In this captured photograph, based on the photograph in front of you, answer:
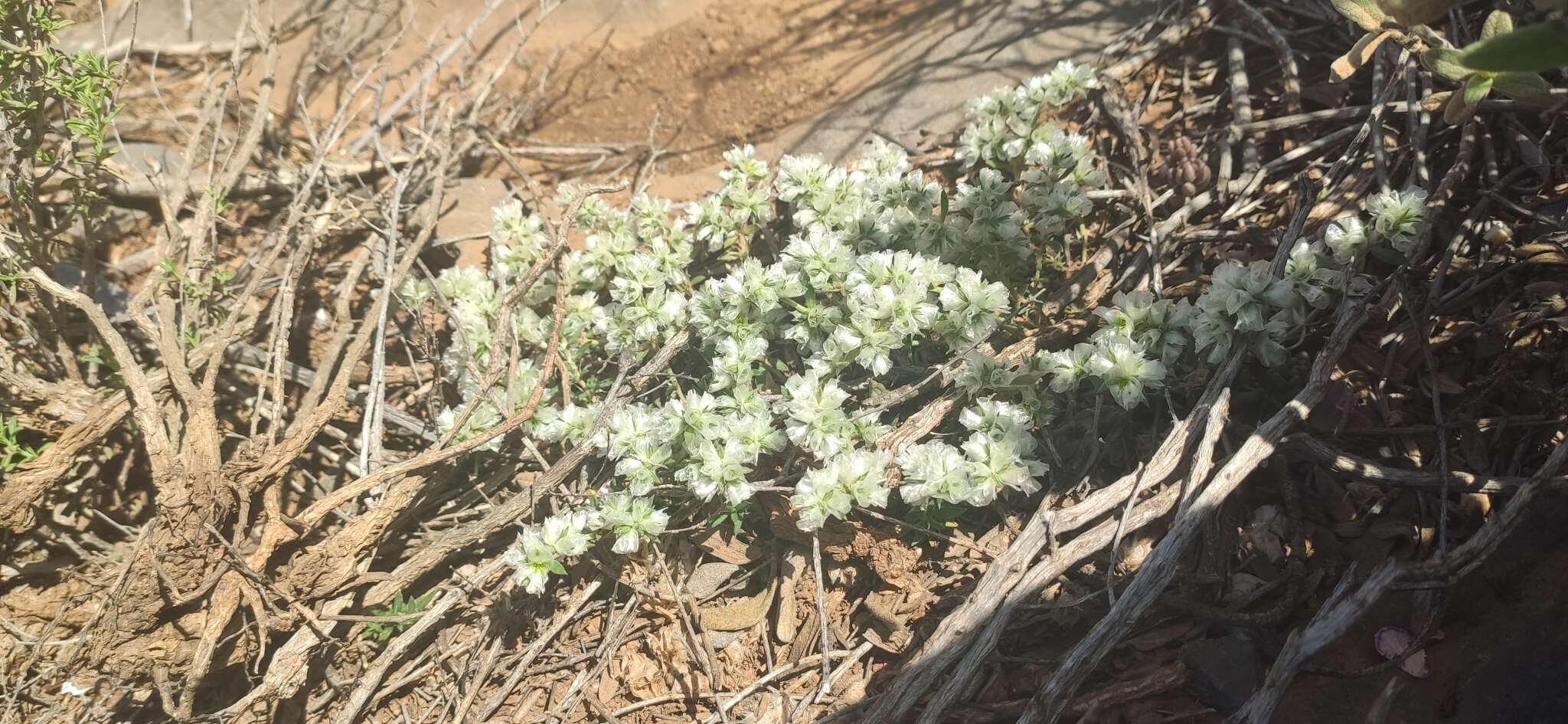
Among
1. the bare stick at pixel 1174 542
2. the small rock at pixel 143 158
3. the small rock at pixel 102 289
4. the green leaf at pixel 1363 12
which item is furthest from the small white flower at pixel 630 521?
the small rock at pixel 143 158

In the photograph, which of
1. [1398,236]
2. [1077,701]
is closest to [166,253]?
[1077,701]

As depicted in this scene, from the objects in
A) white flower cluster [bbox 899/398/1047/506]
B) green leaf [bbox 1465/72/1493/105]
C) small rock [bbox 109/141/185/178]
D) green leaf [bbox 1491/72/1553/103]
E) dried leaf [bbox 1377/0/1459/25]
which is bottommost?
white flower cluster [bbox 899/398/1047/506]

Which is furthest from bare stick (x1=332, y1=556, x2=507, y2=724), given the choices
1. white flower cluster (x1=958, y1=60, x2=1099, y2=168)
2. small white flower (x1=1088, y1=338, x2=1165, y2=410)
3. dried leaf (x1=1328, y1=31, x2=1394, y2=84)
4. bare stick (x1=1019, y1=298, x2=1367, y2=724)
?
dried leaf (x1=1328, y1=31, x2=1394, y2=84)

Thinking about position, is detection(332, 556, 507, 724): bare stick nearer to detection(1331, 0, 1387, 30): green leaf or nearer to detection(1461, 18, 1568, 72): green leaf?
detection(1461, 18, 1568, 72): green leaf

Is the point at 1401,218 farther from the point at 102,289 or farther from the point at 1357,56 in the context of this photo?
the point at 102,289

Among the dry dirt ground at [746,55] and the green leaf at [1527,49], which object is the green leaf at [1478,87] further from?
the dry dirt ground at [746,55]

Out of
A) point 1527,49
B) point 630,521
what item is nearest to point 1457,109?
point 1527,49
